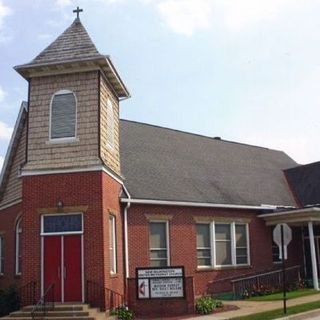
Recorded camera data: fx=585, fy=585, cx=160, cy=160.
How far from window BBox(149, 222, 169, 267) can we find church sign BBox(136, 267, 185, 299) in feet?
11.6

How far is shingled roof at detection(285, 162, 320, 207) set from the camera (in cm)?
3055

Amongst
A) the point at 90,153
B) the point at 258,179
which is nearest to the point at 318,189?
the point at 258,179

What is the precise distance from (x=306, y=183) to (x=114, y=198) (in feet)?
47.8

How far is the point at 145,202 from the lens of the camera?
22562mm

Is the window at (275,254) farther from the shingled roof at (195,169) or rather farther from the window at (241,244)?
the shingled roof at (195,169)

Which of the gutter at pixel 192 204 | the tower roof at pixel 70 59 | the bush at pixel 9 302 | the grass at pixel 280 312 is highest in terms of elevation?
the tower roof at pixel 70 59

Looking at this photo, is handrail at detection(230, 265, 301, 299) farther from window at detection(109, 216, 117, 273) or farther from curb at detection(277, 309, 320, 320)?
window at detection(109, 216, 117, 273)

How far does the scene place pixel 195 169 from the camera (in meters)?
28.1

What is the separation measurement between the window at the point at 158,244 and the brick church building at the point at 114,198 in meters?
0.05

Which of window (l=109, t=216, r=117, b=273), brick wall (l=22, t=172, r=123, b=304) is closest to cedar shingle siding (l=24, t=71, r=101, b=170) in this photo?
brick wall (l=22, t=172, r=123, b=304)

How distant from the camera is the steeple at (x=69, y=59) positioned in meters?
19.5

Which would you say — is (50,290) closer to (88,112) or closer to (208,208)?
(88,112)

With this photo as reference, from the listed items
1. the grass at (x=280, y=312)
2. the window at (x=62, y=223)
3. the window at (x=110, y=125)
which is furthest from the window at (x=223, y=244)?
the window at (x=62, y=223)

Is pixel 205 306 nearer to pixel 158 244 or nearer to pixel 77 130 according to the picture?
pixel 158 244
